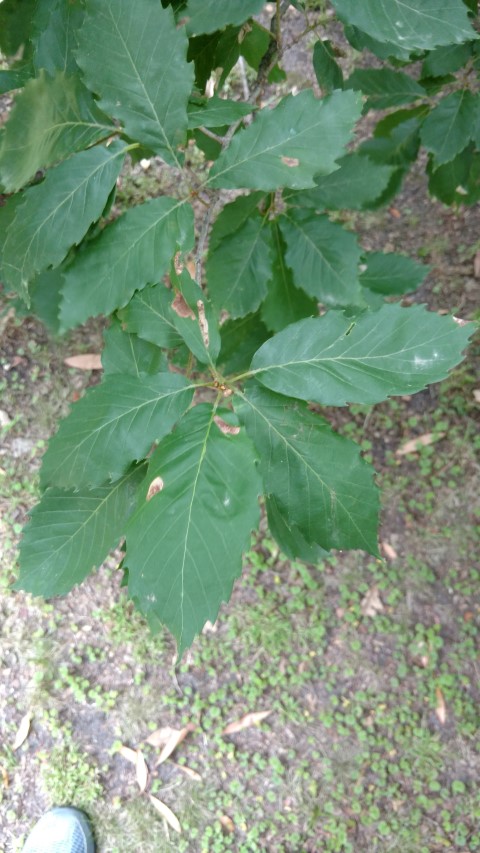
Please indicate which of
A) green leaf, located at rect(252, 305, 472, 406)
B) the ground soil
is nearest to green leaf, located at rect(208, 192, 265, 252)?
green leaf, located at rect(252, 305, 472, 406)

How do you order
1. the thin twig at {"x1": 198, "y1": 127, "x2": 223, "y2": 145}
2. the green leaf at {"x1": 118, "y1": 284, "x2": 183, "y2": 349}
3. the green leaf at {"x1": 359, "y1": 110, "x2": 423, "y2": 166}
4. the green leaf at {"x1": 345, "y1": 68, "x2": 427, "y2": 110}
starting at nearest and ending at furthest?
the green leaf at {"x1": 118, "y1": 284, "x2": 183, "y2": 349} → the thin twig at {"x1": 198, "y1": 127, "x2": 223, "y2": 145} → the green leaf at {"x1": 345, "y1": 68, "x2": 427, "y2": 110} → the green leaf at {"x1": 359, "y1": 110, "x2": 423, "y2": 166}

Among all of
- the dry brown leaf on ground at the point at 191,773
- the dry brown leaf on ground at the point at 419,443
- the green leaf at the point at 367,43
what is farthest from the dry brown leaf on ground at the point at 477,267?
the dry brown leaf on ground at the point at 191,773

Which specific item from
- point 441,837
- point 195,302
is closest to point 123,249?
point 195,302

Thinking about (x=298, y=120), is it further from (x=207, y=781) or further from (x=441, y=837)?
(x=441, y=837)

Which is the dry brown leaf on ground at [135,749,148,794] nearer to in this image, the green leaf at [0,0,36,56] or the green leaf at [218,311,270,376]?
the green leaf at [218,311,270,376]

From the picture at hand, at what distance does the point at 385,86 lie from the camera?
1821mm

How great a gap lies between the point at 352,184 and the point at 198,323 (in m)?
0.75

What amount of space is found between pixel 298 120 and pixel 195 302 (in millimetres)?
336

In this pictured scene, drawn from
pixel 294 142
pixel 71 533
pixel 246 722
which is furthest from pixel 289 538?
pixel 246 722

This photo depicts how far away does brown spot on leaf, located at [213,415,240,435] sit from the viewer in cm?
99

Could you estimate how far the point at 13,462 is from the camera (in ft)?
8.99

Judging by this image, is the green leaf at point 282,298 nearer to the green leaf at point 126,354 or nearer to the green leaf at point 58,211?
the green leaf at point 126,354

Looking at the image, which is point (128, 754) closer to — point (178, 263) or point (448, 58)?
point (178, 263)

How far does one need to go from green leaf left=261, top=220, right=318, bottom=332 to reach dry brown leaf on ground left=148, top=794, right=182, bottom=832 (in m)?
1.94
